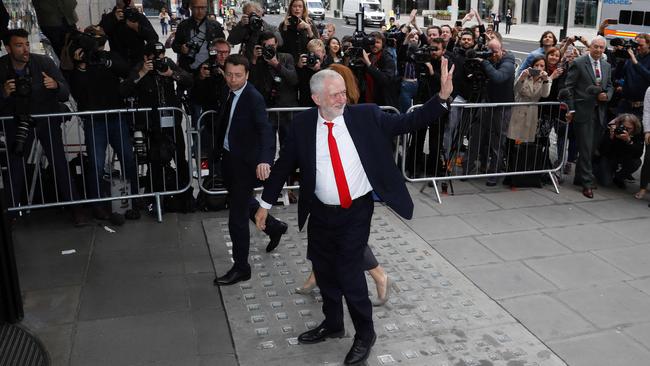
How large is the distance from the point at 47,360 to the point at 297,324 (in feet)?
5.85

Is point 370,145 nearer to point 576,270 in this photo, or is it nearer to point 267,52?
point 576,270

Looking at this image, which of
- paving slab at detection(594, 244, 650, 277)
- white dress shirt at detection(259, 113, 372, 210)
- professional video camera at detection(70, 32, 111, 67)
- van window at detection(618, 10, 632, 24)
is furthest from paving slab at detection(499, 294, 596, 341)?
van window at detection(618, 10, 632, 24)

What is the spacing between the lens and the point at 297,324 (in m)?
4.98

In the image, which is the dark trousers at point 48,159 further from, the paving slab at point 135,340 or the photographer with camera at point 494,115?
the photographer with camera at point 494,115

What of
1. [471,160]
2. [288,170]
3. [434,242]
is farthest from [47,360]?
[471,160]

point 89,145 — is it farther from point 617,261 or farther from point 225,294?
point 617,261

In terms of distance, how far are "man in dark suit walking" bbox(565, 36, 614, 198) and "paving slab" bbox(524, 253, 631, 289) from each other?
2.25 meters

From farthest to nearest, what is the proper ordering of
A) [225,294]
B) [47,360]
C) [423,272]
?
[423,272]
[225,294]
[47,360]

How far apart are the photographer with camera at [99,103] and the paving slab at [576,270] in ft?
14.4

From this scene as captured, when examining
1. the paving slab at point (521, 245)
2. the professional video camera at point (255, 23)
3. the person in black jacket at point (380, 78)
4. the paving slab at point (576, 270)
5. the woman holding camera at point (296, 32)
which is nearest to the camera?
the paving slab at point (576, 270)

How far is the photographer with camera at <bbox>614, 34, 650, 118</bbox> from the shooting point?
27.7ft

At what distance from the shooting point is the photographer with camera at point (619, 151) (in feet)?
27.0

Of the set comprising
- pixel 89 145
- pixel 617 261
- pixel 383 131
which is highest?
pixel 383 131

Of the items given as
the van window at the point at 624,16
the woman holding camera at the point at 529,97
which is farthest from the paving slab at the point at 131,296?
the van window at the point at 624,16
